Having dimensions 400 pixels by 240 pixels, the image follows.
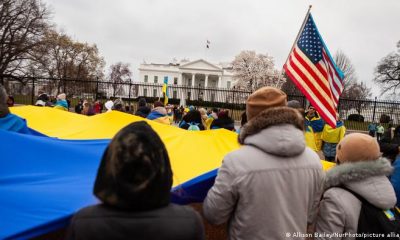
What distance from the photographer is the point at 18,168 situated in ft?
8.99

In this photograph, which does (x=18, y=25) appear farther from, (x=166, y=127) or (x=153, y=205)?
(x=153, y=205)

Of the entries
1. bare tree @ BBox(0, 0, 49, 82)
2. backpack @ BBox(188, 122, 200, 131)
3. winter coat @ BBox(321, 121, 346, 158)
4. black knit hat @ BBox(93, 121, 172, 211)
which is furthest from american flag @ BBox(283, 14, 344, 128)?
bare tree @ BBox(0, 0, 49, 82)

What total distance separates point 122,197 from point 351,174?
1.72 m

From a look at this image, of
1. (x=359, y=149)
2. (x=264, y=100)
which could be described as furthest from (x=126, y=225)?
(x=359, y=149)

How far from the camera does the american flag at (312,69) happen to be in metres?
5.34

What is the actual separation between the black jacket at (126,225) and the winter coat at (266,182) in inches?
28.8

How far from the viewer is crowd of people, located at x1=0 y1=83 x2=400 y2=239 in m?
1.49

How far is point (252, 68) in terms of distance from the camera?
7138 cm

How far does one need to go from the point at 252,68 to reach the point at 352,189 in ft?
231

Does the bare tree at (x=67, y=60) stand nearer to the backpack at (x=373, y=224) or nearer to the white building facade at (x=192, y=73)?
the white building facade at (x=192, y=73)

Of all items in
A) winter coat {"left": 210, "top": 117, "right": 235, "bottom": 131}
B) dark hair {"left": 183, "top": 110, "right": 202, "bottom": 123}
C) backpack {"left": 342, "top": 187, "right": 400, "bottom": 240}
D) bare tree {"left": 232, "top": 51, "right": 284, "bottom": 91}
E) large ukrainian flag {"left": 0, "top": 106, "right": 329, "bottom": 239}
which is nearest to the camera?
large ukrainian flag {"left": 0, "top": 106, "right": 329, "bottom": 239}

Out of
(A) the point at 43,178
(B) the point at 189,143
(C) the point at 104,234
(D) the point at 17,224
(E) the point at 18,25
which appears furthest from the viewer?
(E) the point at 18,25

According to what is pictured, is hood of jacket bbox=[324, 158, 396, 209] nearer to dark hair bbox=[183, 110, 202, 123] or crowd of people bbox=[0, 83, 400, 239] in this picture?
crowd of people bbox=[0, 83, 400, 239]

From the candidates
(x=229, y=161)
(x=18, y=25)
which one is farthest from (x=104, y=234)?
(x=18, y=25)
